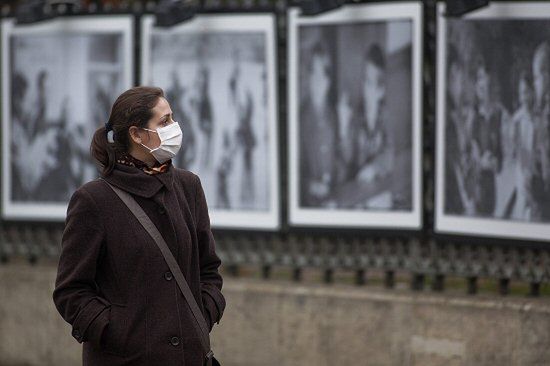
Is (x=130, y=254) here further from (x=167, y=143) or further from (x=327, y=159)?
(x=327, y=159)

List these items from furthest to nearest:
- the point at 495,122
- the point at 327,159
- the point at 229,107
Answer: the point at 229,107
the point at 327,159
the point at 495,122

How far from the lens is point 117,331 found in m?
5.11

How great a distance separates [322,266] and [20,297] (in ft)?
8.72

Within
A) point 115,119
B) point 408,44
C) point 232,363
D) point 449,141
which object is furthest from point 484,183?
point 115,119

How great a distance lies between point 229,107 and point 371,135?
1233 mm

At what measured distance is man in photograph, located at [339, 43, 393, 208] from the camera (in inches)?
340

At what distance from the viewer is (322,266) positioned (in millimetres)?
9117

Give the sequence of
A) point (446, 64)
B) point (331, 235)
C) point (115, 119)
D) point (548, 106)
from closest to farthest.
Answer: point (115, 119)
point (548, 106)
point (446, 64)
point (331, 235)

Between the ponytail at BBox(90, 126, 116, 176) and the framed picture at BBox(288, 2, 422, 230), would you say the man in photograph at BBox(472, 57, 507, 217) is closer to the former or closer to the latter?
the framed picture at BBox(288, 2, 422, 230)

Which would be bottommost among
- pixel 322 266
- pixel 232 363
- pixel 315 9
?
pixel 232 363

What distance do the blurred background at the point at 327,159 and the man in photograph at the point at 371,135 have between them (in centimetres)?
1

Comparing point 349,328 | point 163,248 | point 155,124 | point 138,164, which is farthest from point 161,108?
point 349,328

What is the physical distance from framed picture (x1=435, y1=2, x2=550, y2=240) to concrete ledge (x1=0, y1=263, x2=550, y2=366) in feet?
1.80

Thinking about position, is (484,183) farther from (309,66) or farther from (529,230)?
(309,66)
